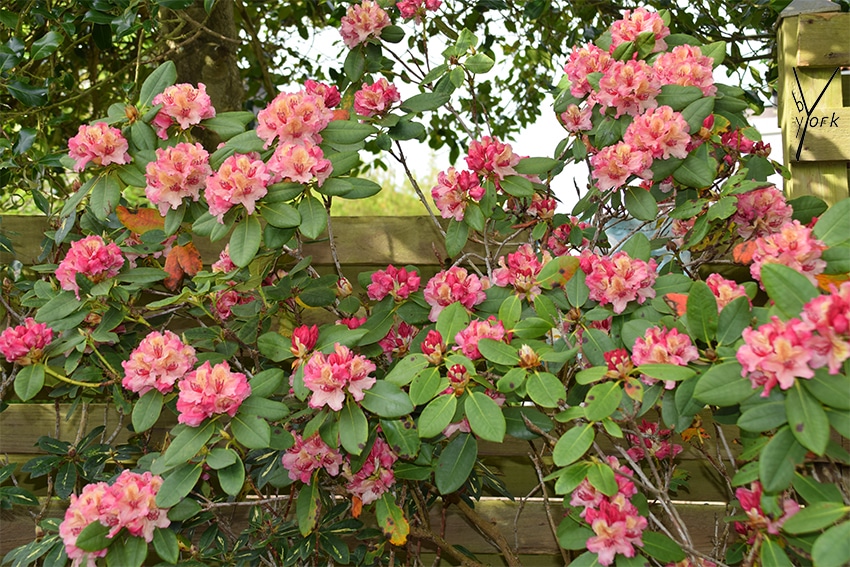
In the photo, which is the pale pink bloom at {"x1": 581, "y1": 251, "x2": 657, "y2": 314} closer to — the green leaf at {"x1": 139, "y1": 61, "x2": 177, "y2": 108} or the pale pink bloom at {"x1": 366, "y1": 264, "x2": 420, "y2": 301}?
the pale pink bloom at {"x1": 366, "y1": 264, "x2": 420, "y2": 301}

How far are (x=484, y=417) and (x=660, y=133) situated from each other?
0.68 m

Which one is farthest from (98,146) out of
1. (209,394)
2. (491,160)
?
(491,160)

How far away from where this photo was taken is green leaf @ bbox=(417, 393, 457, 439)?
1236 mm

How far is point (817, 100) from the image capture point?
1.91 meters

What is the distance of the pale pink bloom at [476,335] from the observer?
1.31 metres

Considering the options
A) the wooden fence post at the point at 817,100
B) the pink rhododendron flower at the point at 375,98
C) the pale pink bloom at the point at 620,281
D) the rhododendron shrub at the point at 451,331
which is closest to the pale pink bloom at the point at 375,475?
the rhododendron shrub at the point at 451,331

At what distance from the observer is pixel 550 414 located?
139cm

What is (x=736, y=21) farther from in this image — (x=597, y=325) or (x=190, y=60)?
(x=190, y=60)

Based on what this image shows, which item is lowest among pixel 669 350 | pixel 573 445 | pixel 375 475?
pixel 375 475

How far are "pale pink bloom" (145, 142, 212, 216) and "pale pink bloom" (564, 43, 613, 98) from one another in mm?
Result: 836

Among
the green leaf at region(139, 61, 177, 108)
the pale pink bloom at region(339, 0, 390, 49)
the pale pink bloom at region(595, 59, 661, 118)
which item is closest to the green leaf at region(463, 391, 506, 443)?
the pale pink bloom at region(595, 59, 661, 118)

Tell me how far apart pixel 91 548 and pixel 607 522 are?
34.2 inches

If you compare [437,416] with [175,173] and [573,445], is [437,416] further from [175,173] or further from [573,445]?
[175,173]

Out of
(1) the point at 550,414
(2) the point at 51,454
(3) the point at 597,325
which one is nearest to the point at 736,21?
(3) the point at 597,325
